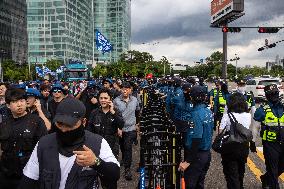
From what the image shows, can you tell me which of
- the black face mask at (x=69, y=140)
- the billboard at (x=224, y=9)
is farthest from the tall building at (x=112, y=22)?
the black face mask at (x=69, y=140)

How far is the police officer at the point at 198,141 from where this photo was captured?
16.7ft

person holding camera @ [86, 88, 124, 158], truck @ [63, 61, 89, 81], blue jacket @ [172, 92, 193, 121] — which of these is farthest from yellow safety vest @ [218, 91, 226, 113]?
truck @ [63, 61, 89, 81]

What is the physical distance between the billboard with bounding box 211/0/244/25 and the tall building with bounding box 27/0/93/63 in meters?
69.7

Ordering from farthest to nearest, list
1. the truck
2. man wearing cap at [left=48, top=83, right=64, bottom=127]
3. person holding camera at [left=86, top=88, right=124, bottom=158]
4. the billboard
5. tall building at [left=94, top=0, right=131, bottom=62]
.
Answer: tall building at [left=94, top=0, right=131, bottom=62] → the billboard → the truck → man wearing cap at [left=48, top=83, right=64, bottom=127] → person holding camera at [left=86, top=88, right=124, bottom=158]

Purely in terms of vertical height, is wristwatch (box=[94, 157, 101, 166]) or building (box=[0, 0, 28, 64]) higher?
building (box=[0, 0, 28, 64])

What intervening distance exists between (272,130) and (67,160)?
4269 mm

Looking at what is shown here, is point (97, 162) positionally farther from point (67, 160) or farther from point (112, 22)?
point (112, 22)

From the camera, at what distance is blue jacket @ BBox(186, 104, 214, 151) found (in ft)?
16.8

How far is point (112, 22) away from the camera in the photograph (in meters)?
147

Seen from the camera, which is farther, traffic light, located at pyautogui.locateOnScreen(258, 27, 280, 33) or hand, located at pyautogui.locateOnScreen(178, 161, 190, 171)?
traffic light, located at pyautogui.locateOnScreen(258, 27, 280, 33)

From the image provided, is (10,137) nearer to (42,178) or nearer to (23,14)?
(42,178)

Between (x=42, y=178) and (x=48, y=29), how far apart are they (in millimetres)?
123588

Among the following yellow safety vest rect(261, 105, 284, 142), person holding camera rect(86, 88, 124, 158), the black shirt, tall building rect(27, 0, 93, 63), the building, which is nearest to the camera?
the black shirt

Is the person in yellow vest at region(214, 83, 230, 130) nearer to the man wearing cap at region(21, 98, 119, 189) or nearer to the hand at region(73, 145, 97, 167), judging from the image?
the man wearing cap at region(21, 98, 119, 189)
